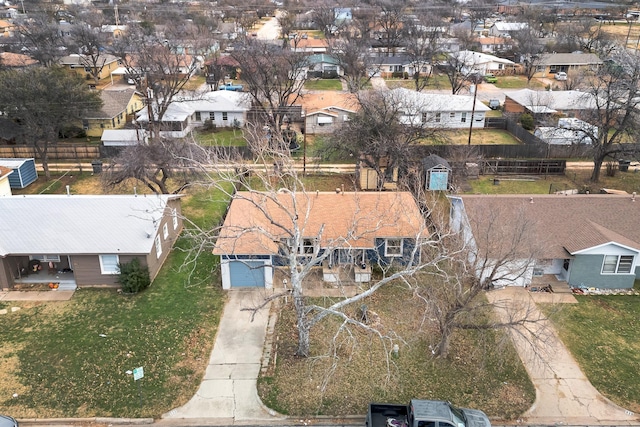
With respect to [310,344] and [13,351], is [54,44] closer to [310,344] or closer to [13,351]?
[13,351]

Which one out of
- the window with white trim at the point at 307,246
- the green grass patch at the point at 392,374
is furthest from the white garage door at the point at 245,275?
the green grass patch at the point at 392,374

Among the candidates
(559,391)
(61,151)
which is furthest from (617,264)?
(61,151)

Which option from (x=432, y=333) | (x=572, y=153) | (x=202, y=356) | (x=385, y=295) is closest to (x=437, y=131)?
(x=572, y=153)

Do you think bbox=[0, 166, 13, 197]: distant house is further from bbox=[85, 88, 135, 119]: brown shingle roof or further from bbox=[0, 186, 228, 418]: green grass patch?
bbox=[85, 88, 135, 119]: brown shingle roof

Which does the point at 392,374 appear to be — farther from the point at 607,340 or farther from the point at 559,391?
the point at 607,340

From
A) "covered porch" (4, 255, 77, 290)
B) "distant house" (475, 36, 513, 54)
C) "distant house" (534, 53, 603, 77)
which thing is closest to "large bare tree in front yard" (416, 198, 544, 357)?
"covered porch" (4, 255, 77, 290)

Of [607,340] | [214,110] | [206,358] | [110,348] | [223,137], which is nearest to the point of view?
[206,358]
